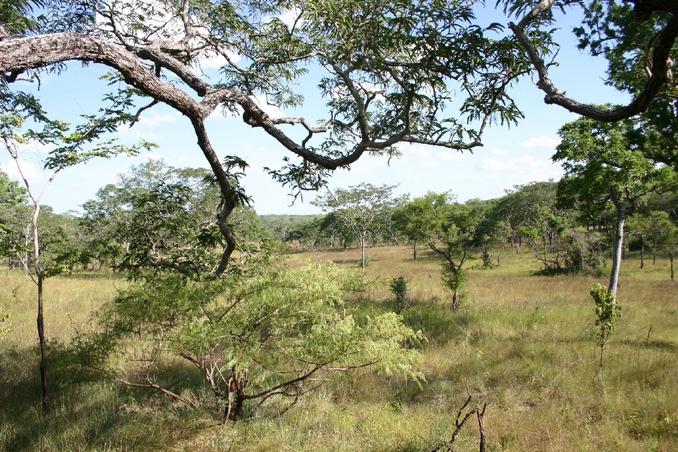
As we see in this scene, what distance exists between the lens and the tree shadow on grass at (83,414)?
15.5ft

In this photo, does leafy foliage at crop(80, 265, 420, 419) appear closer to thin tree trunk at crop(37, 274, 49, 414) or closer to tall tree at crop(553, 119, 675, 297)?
thin tree trunk at crop(37, 274, 49, 414)

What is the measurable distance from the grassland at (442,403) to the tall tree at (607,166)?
328 centimetres

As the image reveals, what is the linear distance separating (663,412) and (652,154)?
4120 mm

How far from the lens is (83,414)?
5.65 metres

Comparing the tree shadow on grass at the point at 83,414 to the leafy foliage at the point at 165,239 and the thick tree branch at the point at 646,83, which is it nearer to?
the leafy foliage at the point at 165,239

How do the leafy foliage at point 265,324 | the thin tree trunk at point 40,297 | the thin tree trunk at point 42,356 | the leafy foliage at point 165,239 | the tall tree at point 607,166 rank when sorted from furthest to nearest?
the tall tree at point 607,166 → the thin tree trunk at point 42,356 → the thin tree trunk at point 40,297 → the leafy foliage at point 165,239 → the leafy foliage at point 265,324

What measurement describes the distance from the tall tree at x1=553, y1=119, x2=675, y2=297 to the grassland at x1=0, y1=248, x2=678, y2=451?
3285 millimetres

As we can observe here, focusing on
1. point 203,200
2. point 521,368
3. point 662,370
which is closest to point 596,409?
point 521,368

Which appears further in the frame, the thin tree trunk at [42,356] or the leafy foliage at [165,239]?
the thin tree trunk at [42,356]

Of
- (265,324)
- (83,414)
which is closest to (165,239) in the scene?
(265,324)

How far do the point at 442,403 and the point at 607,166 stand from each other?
28.6 ft

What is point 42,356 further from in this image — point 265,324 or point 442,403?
point 442,403

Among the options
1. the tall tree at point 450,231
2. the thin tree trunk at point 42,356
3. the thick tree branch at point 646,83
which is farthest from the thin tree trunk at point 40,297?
the tall tree at point 450,231

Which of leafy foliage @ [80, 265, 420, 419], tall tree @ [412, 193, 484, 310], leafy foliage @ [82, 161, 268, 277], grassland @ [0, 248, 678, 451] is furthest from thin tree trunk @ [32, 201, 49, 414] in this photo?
tall tree @ [412, 193, 484, 310]
